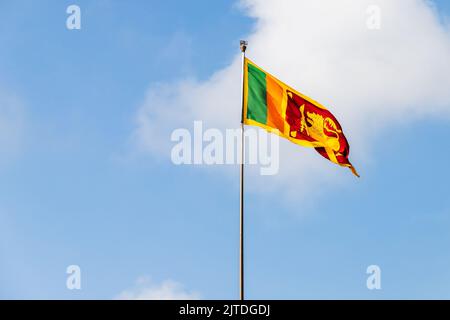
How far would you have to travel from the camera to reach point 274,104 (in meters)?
26.8

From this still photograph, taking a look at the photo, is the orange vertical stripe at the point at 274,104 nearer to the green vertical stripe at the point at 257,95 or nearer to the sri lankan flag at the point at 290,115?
the sri lankan flag at the point at 290,115

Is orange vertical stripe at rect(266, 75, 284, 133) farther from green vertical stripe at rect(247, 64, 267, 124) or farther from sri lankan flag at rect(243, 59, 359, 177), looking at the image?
green vertical stripe at rect(247, 64, 267, 124)

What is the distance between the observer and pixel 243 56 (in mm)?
26641

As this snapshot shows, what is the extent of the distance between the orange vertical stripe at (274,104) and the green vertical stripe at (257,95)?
0.18 meters

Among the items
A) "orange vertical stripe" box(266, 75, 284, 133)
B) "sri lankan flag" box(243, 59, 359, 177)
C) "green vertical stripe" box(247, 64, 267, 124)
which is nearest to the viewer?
"green vertical stripe" box(247, 64, 267, 124)

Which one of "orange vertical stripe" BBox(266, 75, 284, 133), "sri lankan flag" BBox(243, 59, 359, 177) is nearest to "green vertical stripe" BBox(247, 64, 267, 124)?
"sri lankan flag" BBox(243, 59, 359, 177)

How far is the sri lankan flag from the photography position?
2634 cm

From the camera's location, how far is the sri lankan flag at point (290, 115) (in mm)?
26344

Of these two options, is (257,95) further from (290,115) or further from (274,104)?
(290,115)

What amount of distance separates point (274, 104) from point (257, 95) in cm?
85

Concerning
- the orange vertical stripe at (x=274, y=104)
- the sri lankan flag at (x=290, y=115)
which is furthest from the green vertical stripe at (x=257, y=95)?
the orange vertical stripe at (x=274, y=104)

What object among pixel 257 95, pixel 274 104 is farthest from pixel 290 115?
pixel 257 95
